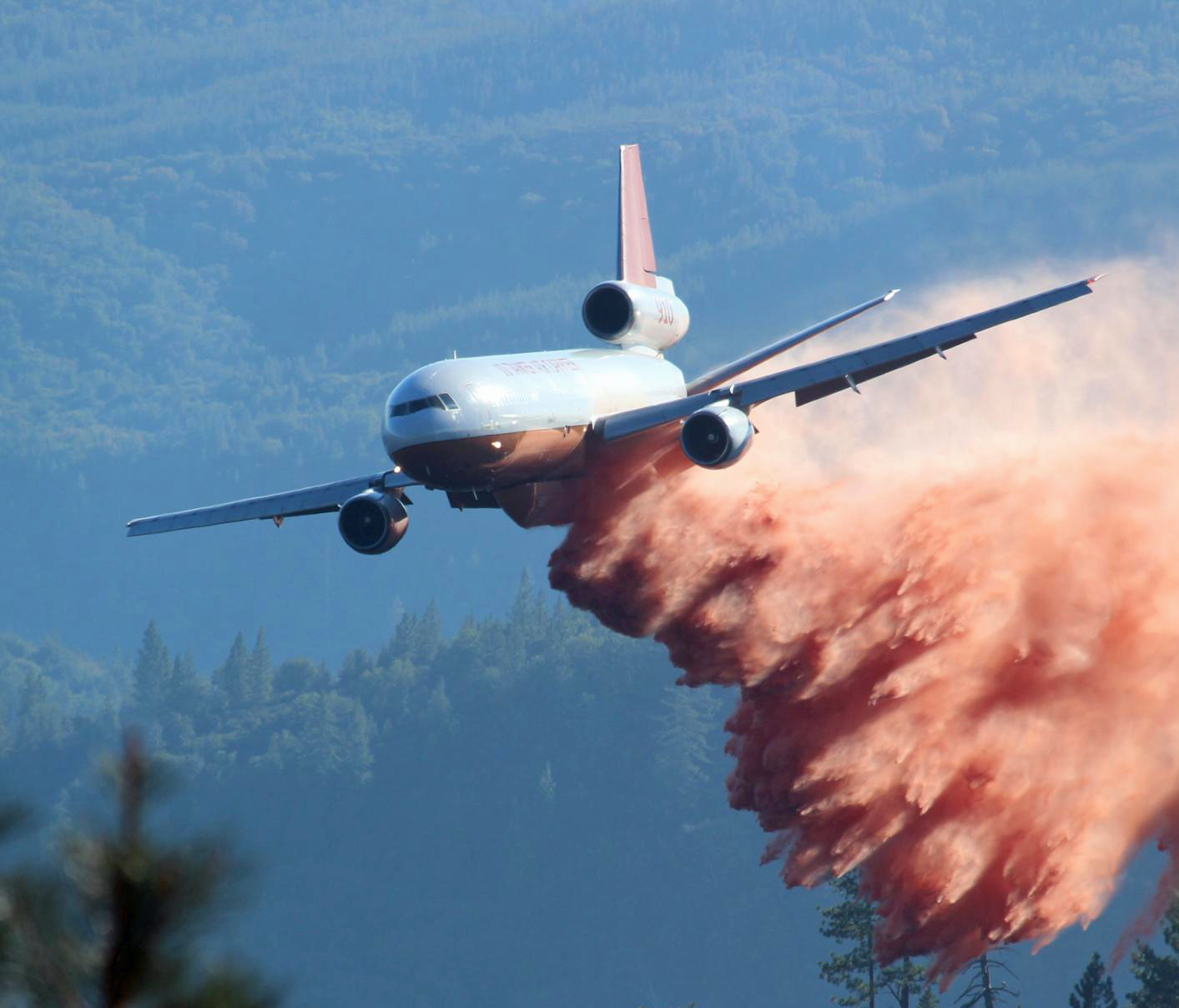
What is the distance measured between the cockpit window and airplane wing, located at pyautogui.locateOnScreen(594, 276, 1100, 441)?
193 inches

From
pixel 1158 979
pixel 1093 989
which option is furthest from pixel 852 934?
pixel 1158 979

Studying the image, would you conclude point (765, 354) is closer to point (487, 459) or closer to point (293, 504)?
point (487, 459)

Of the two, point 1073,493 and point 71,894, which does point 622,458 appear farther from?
point 71,894

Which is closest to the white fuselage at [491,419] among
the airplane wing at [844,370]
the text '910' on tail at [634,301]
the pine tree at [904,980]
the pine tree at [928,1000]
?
the airplane wing at [844,370]

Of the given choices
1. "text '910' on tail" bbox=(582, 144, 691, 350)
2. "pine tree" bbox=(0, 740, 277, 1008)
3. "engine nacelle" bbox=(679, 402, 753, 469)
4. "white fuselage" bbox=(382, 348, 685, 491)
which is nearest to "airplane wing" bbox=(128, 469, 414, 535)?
"white fuselage" bbox=(382, 348, 685, 491)

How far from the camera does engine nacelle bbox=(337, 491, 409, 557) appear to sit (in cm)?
5094

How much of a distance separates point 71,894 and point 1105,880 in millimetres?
34924

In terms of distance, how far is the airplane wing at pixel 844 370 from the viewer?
155ft

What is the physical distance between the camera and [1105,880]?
150ft

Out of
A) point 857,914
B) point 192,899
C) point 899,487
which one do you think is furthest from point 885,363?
point 857,914

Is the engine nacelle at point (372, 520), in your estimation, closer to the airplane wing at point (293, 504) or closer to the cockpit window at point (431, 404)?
the airplane wing at point (293, 504)

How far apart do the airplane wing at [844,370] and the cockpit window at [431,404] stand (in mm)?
4896

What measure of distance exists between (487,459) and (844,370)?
851cm

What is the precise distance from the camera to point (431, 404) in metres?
47.1
